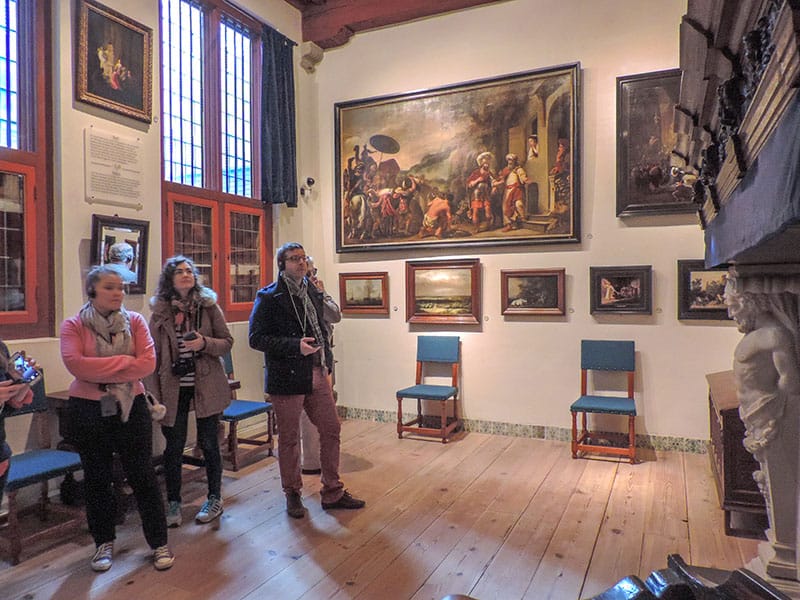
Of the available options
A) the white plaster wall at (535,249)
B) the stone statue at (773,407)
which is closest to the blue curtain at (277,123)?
the white plaster wall at (535,249)

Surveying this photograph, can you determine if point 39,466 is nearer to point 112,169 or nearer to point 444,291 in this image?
point 112,169

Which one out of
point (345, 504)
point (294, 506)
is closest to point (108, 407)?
point (294, 506)

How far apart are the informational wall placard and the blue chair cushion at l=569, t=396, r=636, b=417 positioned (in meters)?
4.18

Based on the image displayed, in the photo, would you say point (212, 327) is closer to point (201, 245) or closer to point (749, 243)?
point (201, 245)

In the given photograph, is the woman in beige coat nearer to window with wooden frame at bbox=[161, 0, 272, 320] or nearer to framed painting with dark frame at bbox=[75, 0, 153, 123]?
window with wooden frame at bbox=[161, 0, 272, 320]

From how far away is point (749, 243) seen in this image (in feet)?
3.95

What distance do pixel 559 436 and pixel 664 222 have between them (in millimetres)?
2317

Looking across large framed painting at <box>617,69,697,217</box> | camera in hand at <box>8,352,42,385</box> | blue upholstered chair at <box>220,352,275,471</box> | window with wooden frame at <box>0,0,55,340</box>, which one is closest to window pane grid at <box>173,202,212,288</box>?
blue upholstered chair at <box>220,352,275,471</box>

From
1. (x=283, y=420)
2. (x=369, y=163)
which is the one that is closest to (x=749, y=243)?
(x=283, y=420)

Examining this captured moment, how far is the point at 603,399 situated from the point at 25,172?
503cm

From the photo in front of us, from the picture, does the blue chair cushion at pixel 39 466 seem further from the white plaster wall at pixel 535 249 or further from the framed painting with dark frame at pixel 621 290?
the framed painting with dark frame at pixel 621 290

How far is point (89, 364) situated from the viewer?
293cm

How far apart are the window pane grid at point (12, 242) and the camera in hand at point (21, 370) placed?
1.60 meters

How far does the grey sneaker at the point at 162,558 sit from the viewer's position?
3.07m
